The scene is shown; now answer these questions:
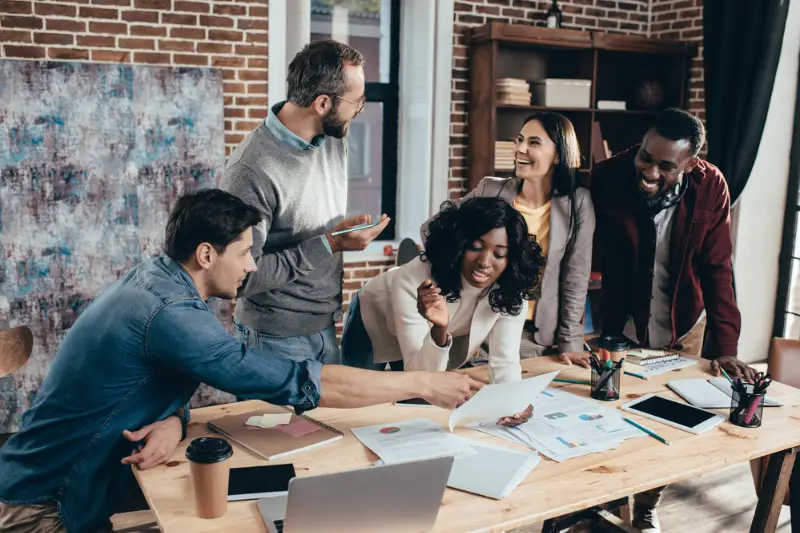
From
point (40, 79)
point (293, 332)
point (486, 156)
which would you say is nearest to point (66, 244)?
point (40, 79)

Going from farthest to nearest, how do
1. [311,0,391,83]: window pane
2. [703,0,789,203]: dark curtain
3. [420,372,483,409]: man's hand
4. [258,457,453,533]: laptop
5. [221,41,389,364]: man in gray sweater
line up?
[311,0,391,83]: window pane, [703,0,789,203]: dark curtain, [221,41,389,364]: man in gray sweater, [420,372,483,409]: man's hand, [258,457,453,533]: laptop

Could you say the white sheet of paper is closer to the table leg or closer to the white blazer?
the white blazer

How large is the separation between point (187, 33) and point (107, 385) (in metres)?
2.84

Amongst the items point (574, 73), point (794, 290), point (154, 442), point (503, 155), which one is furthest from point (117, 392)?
point (794, 290)

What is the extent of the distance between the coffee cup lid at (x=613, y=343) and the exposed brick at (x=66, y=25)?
117 inches

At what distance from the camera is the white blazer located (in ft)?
7.46

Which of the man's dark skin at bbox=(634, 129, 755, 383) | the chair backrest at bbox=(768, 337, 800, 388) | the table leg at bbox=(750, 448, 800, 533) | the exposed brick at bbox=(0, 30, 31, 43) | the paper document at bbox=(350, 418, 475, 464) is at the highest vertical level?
the exposed brick at bbox=(0, 30, 31, 43)

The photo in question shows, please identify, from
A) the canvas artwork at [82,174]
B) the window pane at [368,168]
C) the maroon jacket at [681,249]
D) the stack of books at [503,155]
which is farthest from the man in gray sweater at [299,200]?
the window pane at [368,168]

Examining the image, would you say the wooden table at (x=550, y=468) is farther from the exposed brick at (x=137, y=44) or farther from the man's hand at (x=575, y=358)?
the exposed brick at (x=137, y=44)

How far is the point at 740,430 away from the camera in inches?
81.3

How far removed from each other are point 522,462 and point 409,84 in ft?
11.5

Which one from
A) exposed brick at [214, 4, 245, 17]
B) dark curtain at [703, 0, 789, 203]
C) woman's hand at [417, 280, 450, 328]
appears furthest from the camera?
dark curtain at [703, 0, 789, 203]

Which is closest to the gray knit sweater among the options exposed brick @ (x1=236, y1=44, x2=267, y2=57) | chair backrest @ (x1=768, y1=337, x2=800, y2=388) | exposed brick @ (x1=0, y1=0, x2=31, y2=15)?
chair backrest @ (x1=768, y1=337, x2=800, y2=388)

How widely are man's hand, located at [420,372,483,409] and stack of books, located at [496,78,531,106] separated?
9.97ft
